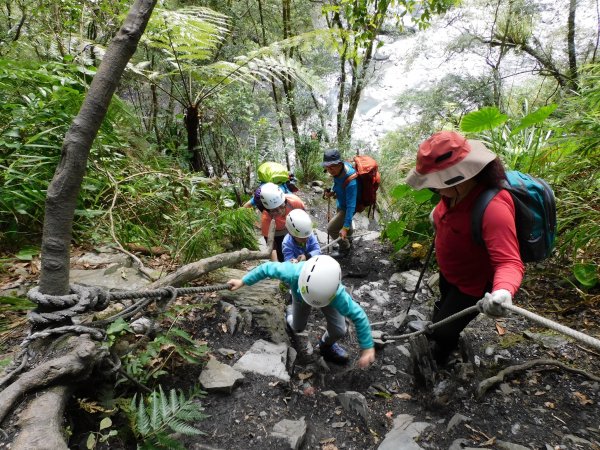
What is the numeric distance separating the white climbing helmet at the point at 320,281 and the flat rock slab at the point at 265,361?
0.51 m

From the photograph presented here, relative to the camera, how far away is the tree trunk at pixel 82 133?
137 centimetres

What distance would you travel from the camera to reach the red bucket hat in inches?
71.8

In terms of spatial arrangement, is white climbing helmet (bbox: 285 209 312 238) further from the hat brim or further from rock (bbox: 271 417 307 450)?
rock (bbox: 271 417 307 450)

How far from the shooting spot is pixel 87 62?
407cm

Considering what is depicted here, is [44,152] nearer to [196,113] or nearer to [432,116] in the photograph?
[196,113]

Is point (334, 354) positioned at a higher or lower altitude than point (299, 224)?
lower

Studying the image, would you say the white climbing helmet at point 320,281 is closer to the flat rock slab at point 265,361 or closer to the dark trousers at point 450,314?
the flat rock slab at point 265,361

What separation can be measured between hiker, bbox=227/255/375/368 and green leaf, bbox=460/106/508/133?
233 centimetres

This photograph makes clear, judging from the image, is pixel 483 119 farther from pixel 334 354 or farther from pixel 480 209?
pixel 334 354

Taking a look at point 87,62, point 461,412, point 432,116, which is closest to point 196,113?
point 87,62

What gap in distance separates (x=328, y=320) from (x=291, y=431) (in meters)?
0.97

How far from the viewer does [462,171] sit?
72.0 inches

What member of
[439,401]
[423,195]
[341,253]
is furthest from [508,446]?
[341,253]

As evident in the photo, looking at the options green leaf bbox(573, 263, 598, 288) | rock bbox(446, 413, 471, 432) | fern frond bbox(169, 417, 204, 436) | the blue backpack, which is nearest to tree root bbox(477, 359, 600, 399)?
rock bbox(446, 413, 471, 432)
